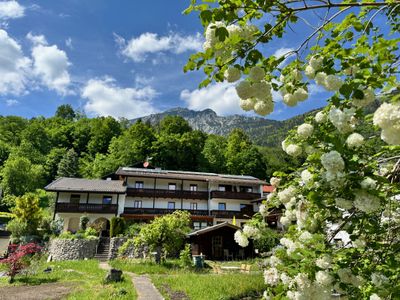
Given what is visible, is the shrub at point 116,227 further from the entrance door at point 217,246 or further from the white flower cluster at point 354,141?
the white flower cluster at point 354,141

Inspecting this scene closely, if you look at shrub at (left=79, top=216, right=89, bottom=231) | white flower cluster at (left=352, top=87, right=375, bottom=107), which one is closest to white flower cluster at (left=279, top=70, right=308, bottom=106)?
white flower cluster at (left=352, top=87, right=375, bottom=107)

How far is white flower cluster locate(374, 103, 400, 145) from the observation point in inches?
72.9

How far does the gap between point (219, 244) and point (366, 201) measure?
2428cm

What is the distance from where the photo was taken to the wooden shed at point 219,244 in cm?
2467

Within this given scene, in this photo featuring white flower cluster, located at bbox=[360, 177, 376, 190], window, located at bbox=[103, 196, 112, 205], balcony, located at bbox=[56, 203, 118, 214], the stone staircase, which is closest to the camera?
white flower cluster, located at bbox=[360, 177, 376, 190]

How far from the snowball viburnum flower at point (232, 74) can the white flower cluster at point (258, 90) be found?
0.34ft

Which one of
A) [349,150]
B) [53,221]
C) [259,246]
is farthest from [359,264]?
[53,221]

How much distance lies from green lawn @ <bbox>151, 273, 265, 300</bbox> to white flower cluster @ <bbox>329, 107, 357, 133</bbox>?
33.7ft

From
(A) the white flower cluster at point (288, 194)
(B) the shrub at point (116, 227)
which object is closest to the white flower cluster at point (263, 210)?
(A) the white flower cluster at point (288, 194)

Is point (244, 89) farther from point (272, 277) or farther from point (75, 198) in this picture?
point (75, 198)

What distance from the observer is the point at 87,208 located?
29500 mm

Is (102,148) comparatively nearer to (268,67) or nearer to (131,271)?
(131,271)

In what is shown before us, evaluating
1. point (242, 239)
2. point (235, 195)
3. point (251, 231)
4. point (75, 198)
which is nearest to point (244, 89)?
point (251, 231)

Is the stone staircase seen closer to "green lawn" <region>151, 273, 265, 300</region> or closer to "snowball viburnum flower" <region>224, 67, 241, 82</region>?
"green lawn" <region>151, 273, 265, 300</region>
